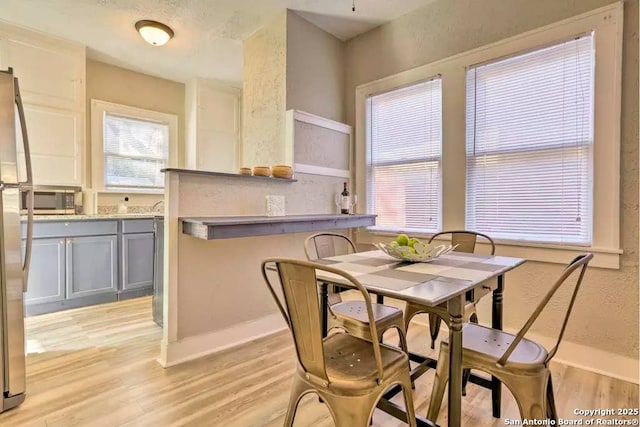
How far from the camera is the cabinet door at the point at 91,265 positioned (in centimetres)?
335

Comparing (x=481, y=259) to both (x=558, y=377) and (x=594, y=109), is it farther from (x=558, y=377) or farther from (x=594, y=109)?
(x=594, y=109)

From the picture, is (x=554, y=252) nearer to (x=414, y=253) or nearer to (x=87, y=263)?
(x=414, y=253)

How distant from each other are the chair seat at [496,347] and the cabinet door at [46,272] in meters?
3.62

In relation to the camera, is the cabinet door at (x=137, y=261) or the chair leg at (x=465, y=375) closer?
the chair leg at (x=465, y=375)

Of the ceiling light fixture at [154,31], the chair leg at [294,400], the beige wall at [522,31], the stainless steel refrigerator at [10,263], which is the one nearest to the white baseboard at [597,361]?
the beige wall at [522,31]

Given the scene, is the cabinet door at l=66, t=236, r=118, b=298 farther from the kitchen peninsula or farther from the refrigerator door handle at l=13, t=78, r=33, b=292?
the kitchen peninsula

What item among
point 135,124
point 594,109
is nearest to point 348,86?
point 594,109

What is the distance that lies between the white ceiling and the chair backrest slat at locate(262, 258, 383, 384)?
106 inches

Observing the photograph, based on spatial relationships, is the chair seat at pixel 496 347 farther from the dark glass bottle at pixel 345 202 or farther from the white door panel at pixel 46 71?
the white door panel at pixel 46 71

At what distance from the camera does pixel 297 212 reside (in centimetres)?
312

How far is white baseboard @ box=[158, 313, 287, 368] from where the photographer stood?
2285mm

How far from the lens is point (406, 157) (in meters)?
3.19

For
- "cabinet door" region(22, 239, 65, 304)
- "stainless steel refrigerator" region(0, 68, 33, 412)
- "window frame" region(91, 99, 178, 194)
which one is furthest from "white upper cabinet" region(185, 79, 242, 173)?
"stainless steel refrigerator" region(0, 68, 33, 412)

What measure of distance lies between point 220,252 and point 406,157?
6.28ft
